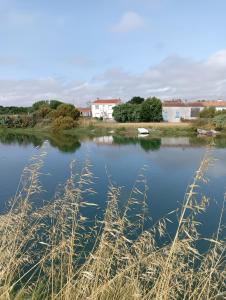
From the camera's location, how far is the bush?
5688cm

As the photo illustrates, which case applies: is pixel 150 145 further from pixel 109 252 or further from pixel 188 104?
pixel 188 104

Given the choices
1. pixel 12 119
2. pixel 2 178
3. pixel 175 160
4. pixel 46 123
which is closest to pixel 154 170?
pixel 175 160

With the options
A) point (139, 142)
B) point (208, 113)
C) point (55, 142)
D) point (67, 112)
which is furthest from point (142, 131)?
point (67, 112)

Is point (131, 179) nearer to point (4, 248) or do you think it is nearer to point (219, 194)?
point (219, 194)

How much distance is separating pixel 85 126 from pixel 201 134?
20652 millimetres

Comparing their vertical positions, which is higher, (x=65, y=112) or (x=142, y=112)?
(x=65, y=112)

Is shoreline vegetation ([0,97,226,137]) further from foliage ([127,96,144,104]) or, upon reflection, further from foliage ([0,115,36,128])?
foliage ([127,96,144,104])

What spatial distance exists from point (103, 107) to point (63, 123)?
806 inches

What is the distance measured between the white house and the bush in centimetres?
1717

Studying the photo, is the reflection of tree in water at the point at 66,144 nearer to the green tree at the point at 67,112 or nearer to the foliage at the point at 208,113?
the green tree at the point at 67,112

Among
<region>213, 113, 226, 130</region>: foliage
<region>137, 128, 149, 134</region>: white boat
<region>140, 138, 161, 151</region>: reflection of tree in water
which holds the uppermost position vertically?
<region>213, 113, 226, 130</region>: foliage

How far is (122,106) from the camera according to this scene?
6059 centimetres

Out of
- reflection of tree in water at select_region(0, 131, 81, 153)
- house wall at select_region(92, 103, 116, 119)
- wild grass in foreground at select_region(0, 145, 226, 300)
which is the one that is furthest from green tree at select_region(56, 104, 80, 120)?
wild grass in foreground at select_region(0, 145, 226, 300)

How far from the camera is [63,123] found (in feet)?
189
